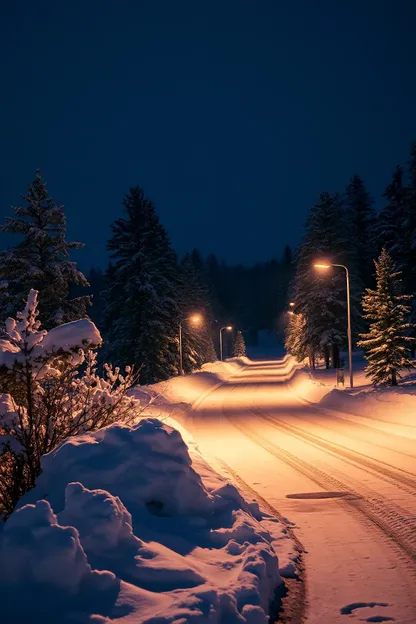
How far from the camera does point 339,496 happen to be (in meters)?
9.71

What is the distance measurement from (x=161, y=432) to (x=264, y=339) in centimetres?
16965

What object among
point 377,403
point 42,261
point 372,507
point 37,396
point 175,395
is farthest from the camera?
point 175,395

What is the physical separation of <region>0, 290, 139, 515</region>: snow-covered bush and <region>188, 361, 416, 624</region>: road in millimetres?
3434

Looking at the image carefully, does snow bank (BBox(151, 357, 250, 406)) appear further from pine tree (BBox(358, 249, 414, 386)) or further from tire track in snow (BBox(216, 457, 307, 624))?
tire track in snow (BBox(216, 457, 307, 624))

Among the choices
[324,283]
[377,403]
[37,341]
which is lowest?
[377,403]

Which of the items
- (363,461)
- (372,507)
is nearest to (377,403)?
(363,461)

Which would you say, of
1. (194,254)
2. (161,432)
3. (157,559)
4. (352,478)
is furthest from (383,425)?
(194,254)

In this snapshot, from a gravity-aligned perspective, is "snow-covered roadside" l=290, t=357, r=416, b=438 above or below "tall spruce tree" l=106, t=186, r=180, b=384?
below

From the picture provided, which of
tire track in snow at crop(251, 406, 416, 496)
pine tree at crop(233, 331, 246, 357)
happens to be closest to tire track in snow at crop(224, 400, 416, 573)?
tire track in snow at crop(251, 406, 416, 496)

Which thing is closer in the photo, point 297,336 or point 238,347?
point 297,336

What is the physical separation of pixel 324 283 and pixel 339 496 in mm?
37144

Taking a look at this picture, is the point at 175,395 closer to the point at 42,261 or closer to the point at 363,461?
the point at 42,261

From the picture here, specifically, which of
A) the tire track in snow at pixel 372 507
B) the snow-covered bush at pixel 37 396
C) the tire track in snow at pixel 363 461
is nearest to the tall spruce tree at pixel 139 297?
the tire track in snow at pixel 363 461

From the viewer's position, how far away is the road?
5582mm
